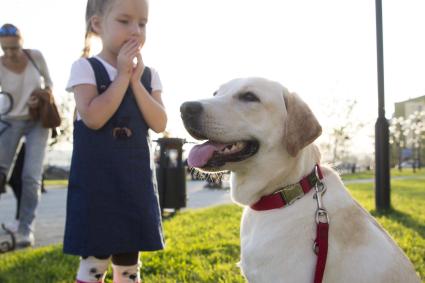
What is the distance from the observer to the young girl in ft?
8.38

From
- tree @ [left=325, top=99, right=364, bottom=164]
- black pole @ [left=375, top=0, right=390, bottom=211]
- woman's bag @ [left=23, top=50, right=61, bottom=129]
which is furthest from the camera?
tree @ [left=325, top=99, right=364, bottom=164]

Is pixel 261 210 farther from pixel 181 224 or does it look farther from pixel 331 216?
pixel 181 224

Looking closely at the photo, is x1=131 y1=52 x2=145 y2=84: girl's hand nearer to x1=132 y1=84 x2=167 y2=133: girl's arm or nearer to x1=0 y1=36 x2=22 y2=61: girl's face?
x1=132 y1=84 x2=167 y2=133: girl's arm

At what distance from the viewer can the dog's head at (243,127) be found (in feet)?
8.14

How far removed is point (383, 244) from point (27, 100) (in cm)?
419

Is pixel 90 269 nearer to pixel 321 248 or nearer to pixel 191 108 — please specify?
pixel 191 108

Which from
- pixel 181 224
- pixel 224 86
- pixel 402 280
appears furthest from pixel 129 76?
pixel 181 224

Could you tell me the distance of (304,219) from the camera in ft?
7.46

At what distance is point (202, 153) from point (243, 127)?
279 mm

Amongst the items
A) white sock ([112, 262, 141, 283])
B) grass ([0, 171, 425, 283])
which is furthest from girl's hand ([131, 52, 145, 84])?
grass ([0, 171, 425, 283])

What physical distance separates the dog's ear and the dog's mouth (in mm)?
215

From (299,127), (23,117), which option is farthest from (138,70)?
(23,117)

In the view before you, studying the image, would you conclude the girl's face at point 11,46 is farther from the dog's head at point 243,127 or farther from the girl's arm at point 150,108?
the dog's head at point 243,127

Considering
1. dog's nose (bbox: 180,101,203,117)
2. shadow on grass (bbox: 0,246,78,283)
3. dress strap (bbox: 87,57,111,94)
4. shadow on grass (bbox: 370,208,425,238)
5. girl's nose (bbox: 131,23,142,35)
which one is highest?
girl's nose (bbox: 131,23,142,35)
